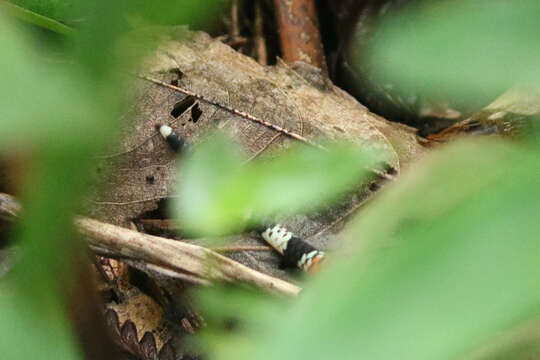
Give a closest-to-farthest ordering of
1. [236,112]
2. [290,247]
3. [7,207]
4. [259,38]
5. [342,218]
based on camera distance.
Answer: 1. [7,207]
2. [290,247]
3. [342,218]
4. [236,112]
5. [259,38]

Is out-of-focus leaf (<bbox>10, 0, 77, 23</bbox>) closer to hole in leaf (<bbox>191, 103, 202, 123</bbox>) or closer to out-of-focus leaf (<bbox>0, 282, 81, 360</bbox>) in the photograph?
out-of-focus leaf (<bbox>0, 282, 81, 360</bbox>)

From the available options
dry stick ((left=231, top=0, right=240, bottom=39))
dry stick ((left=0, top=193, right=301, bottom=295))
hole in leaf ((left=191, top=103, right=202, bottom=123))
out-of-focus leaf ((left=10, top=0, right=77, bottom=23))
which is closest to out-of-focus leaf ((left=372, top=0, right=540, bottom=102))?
out-of-focus leaf ((left=10, top=0, right=77, bottom=23))

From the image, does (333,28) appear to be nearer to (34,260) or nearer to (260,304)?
(260,304)

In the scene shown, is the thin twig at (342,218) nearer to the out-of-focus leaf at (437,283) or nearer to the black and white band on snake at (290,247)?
the black and white band on snake at (290,247)

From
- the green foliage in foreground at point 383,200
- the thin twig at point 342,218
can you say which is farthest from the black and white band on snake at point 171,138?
the green foliage in foreground at point 383,200

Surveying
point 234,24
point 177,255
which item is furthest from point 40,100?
point 234,24

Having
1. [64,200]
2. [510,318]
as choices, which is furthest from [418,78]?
[64,200]

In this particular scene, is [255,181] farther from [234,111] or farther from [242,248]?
[234,111]
